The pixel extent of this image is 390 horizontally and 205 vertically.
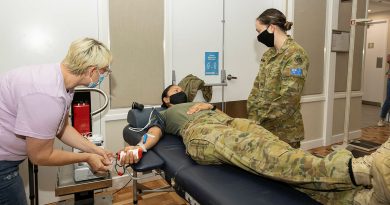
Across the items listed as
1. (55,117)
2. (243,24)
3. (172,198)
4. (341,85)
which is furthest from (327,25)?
(55,117)

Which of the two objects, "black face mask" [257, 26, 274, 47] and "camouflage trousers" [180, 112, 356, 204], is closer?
"camouflage trousers" [180, 112, 356, 204]

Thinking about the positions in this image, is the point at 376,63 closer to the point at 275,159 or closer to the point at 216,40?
the point at 216,40

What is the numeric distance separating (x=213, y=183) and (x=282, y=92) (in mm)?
960

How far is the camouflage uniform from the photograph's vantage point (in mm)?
2018

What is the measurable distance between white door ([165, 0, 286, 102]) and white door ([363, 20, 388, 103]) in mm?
4827

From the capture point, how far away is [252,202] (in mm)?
1192

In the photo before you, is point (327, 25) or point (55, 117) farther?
point (327, 25)

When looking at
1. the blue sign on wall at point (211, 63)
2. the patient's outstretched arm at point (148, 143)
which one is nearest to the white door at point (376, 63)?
the blue sign on wall at point (211, 63)

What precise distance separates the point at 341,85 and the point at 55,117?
3788mm

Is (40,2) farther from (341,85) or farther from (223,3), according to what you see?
(341,85)

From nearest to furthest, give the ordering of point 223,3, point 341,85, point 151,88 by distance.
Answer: point 151,88
point 223,3
point 341,85

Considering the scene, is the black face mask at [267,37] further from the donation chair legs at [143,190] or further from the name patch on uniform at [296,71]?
the donation chair legs at [143,190]

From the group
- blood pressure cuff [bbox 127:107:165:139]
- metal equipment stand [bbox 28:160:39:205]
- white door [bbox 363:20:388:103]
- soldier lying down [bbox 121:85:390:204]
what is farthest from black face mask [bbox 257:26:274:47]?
white door [bbox 363:20:388:103]

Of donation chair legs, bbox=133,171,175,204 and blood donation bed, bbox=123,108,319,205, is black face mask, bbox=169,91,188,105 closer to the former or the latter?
blood donation bed, bbox=123,108,319,205
